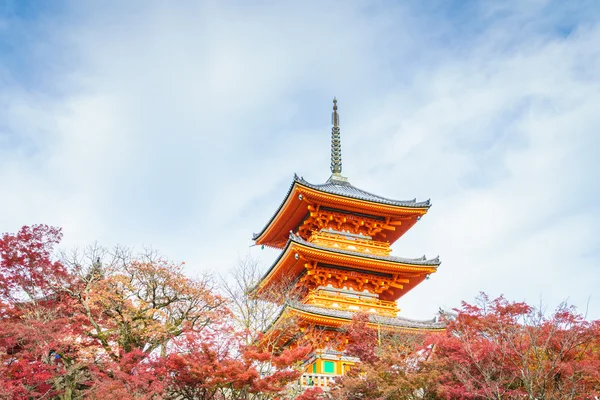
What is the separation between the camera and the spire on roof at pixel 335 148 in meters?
29.7

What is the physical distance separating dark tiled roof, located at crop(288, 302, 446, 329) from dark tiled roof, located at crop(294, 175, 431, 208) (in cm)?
519

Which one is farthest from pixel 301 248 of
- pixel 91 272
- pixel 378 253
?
pixel 91 272

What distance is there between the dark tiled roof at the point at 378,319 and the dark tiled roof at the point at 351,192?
204 inches

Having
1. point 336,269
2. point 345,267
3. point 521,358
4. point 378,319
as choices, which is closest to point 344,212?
point 345,267

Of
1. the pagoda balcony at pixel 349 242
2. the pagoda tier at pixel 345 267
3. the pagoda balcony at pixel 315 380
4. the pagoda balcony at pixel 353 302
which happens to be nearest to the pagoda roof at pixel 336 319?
the pagoda balcony at pixel 353 302

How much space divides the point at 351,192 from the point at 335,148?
4.99 meters

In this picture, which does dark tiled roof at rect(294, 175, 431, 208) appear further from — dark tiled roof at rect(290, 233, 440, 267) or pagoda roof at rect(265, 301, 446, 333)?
pagoda roof at rect(265, 301, 446, 333)

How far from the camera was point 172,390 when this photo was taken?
1551cm

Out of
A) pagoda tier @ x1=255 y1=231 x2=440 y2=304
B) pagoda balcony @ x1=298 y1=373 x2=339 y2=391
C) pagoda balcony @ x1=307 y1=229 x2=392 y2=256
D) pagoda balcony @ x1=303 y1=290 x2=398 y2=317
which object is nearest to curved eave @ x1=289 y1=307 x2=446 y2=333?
pagoda balcony @ x1=303 y1=290 x2=398 y2=317

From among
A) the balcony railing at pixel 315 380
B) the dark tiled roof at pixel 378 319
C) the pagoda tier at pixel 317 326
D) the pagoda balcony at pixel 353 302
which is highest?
the pagoda balcony at pixel 353 302

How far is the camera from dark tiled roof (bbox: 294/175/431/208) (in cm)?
2421

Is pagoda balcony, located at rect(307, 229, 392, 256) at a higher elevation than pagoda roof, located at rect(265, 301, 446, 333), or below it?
higher

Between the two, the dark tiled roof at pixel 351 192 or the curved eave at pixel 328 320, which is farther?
the dark tiled roof at pixel 351 192

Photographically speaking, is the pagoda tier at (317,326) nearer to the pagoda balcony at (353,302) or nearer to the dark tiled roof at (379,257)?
the pagoda balcony at (353,302)
